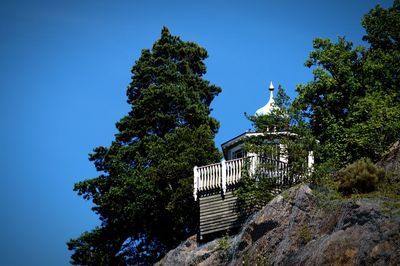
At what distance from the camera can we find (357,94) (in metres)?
44.8

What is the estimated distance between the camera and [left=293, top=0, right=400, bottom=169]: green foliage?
124 feet

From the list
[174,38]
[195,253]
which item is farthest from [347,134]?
[174,38]

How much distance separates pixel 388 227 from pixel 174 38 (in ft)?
114

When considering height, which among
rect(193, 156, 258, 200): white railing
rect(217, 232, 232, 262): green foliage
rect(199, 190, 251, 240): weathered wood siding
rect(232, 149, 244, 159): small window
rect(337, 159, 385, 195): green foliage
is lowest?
rect(217, 232, 232, 262): green foliage

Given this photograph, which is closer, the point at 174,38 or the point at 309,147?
the point at 309,147

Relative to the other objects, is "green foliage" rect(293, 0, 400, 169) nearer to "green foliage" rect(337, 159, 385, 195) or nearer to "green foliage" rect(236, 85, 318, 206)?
"green foliage" rect(236, 85, 318, 206)


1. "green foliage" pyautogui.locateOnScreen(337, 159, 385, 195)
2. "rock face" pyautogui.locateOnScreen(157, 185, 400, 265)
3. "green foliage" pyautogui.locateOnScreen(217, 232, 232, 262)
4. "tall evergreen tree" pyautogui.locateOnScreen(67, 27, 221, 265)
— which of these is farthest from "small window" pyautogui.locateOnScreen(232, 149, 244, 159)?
"green foliage" pyautogui.locateOnScreen(337, 159, 385, 195)

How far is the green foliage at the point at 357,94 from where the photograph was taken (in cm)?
3772

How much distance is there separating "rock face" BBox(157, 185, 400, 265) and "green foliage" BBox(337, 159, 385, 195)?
1287 millimetres

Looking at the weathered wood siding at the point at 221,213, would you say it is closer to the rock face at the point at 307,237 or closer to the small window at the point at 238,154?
the rock face at the point at 307,237

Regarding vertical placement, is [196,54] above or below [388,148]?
above

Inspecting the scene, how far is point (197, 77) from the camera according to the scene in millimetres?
54000

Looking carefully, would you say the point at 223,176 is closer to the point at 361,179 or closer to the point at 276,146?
the point at 276,146

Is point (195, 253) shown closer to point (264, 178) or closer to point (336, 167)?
point (264, 178)
